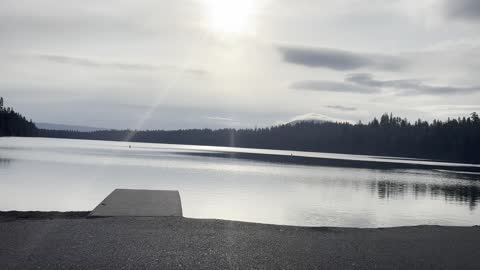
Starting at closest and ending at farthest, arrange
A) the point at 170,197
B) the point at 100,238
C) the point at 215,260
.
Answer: the point at 215,260
the point at 100,238
the point at 170,197

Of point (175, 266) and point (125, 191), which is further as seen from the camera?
point (125, 191)

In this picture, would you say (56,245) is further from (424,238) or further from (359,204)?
(359,204)

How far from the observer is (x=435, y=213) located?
28.4m

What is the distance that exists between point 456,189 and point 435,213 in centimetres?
2008

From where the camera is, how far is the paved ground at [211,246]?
380 inches

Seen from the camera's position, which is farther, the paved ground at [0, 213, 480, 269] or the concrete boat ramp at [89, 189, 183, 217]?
the concrete boat ramp at [89, 189, 183, 217]

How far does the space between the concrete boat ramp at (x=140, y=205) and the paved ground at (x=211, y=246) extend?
121cm

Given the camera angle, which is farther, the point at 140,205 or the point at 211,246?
the point at 140,205

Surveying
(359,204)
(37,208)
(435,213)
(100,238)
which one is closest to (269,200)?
(359,204)

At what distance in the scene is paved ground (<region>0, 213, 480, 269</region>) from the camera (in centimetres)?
964

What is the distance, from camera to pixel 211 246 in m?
11.3

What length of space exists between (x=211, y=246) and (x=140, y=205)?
Result: 7492 millimetres

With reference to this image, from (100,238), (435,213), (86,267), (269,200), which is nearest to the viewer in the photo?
(86,267)

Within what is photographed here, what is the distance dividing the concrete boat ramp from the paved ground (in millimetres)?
1208
